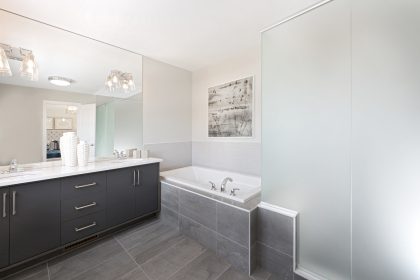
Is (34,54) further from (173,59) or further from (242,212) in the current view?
(242,212)

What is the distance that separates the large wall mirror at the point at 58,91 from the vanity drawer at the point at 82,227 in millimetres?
777

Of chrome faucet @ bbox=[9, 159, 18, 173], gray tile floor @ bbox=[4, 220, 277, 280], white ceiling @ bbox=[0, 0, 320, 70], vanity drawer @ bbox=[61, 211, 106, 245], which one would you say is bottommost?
gray tile floor @ bbox=[4, 220, 277, 280]

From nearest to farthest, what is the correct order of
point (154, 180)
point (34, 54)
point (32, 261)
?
point (32, 261)
point (34, 54)
point (154, 180)

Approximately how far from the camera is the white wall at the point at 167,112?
9.48ft

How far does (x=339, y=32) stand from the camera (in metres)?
1.26

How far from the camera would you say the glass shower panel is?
1027mm

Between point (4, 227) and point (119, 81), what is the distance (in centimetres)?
192

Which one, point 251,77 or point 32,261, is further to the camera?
point 251,77

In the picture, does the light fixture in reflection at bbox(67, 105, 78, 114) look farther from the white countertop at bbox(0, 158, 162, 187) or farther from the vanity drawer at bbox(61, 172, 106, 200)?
the vanity drawer at bbox(61, 172, 106, 200)

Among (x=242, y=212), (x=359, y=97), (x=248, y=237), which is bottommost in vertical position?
(x=248, y=237)

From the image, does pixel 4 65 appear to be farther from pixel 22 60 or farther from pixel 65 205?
pixel 65 205

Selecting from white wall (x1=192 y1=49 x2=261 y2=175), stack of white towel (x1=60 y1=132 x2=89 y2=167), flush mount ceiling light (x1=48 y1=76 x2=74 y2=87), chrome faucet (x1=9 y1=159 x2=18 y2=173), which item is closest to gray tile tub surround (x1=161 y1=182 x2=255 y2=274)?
→ white wall (x1=192 y1=49 x2=261 y2=175)

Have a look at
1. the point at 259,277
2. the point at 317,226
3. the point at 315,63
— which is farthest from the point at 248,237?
the point at 315,63

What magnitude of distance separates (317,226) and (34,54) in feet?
10.2
